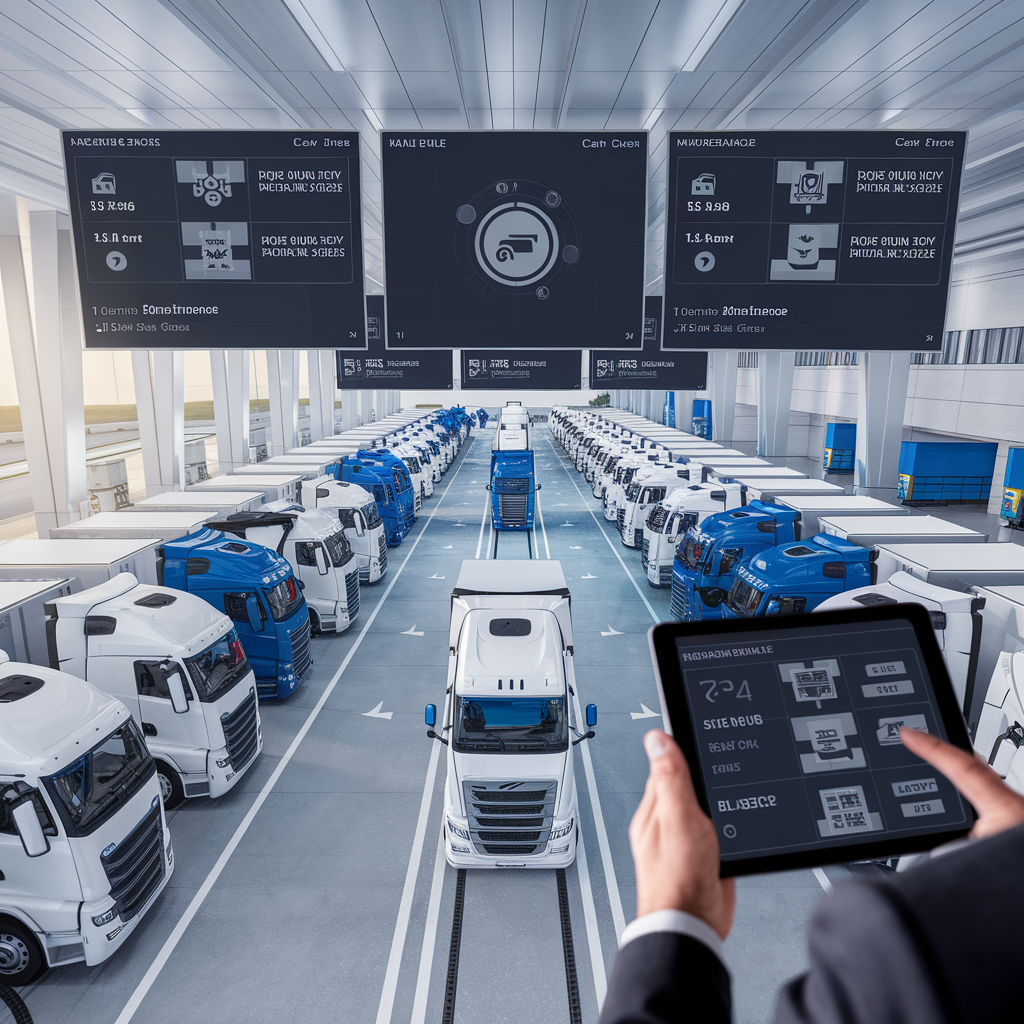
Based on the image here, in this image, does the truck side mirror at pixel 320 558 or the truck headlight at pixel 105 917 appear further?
the truck side mirror at pixel 320 558

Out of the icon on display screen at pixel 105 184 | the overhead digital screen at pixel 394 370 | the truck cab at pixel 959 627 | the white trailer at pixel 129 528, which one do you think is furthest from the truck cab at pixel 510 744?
the overhead digital screen at pixel 394 370

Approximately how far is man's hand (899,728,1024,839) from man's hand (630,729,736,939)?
0.56 m

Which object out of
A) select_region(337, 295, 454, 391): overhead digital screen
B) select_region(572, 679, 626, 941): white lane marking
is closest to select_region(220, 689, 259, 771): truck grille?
select_region(572, 679, 626, 941): white lane marking

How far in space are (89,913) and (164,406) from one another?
1525 centimetres

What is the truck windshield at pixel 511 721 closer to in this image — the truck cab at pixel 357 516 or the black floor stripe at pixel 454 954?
the black floor stripe at pixel 454 954

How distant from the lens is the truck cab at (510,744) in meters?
7.62

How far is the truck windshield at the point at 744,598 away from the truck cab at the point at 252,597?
7857mm

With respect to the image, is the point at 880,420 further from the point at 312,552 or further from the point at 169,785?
the point at 169,785

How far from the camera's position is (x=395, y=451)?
27016 mm

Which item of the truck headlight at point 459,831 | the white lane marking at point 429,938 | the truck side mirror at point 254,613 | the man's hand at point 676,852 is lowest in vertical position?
the white lane marking at point 429,938

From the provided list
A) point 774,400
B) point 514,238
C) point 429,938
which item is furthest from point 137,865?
point 774,400

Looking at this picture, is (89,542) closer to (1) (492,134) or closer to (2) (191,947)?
(2) (191,947)

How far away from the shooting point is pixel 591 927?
23.1ft

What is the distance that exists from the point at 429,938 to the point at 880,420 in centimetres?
1379
